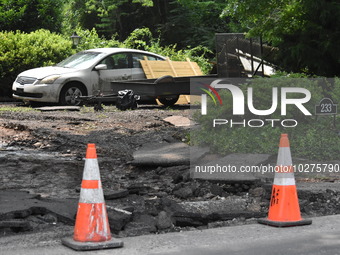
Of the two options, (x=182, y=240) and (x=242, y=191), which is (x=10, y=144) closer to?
(x=242, y=191)

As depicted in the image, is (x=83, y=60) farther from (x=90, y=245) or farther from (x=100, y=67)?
(x=90, y=245)

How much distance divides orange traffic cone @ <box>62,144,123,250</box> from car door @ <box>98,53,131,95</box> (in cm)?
1468

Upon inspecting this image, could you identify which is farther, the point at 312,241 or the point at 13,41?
the point at 13,41

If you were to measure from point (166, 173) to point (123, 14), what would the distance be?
2987 centimetres

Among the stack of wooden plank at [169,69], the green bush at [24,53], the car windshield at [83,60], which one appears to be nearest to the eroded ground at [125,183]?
the car windshield at [83,60]

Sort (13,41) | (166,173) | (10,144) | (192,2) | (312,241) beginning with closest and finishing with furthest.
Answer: (312,241)
(166,173)
(10,144)
(13,41)
(192,2)

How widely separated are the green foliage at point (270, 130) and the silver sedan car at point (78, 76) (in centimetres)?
817

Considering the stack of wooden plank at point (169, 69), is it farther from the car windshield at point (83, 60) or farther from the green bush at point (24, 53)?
the green bush at point (24, 53)

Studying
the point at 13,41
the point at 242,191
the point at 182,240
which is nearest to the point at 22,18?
the point at 13,41

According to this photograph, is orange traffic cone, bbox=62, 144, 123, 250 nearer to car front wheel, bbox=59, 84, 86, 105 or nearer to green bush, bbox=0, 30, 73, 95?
car front wheel, bbox=59, 84, 86, 105

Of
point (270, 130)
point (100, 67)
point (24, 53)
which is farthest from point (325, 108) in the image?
point (24, 53)

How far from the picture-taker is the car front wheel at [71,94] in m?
20.3

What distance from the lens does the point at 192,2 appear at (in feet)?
120

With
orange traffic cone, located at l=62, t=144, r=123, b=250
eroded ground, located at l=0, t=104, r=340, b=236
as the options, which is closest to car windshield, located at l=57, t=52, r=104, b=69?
eroded ground, located at l=0, t=104, r=340, b=236
